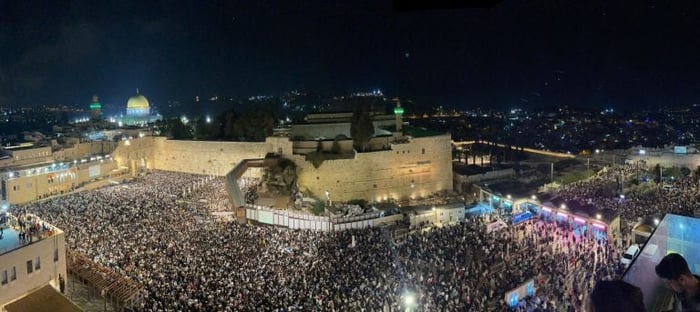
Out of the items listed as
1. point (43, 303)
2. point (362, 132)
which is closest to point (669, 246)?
point (43, 303)

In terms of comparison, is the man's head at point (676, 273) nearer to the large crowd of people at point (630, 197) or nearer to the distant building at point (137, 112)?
the large crowd of people at point (630, 197)

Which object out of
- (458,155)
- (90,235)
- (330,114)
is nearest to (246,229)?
(90,235)

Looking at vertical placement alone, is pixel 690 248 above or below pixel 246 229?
above

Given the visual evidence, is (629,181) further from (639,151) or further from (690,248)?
(690,248)

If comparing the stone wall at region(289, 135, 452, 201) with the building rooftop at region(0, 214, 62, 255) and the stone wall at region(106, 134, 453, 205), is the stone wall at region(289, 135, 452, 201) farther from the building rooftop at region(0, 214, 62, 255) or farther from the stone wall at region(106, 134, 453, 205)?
the building rooftop at region(0, 214, 62, 255)

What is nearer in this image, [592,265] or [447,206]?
[592,265]

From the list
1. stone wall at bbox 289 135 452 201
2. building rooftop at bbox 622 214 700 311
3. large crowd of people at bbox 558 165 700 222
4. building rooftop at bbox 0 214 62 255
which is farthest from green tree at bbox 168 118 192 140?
building rooftop at bbox 622 214 700 311

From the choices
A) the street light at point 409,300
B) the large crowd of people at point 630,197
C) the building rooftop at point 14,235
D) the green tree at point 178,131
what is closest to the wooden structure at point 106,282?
the building rooftop at point 14,235
